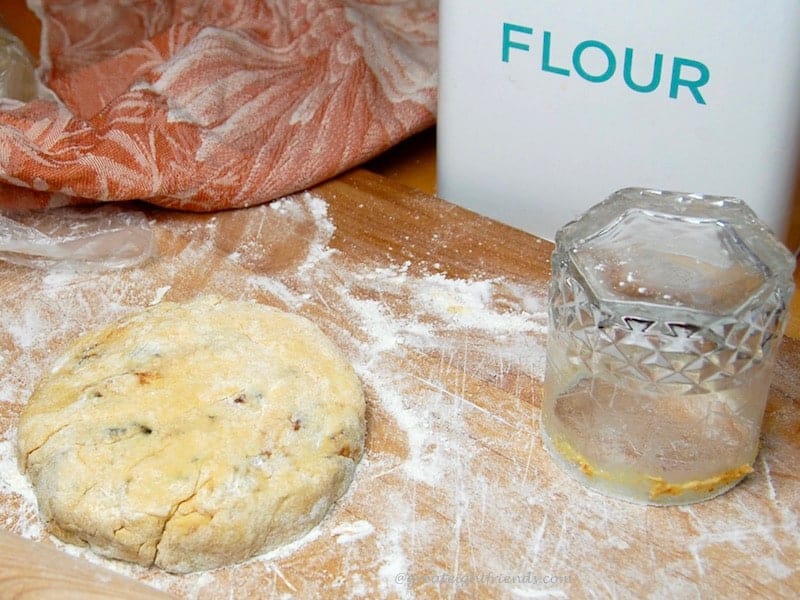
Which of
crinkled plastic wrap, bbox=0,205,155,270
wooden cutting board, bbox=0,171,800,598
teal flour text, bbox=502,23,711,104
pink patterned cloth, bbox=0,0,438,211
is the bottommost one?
wooden cutting board, bbox=0,171,800,598

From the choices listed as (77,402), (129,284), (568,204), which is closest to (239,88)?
(129,284)

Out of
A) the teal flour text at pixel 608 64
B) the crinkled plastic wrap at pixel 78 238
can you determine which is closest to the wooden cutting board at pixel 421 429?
the crinkled plastic wrap at pixel 78 238

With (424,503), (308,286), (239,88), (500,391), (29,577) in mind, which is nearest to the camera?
(29,577)

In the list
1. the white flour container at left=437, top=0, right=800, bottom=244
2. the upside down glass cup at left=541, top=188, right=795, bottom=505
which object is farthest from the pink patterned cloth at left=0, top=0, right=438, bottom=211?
the upside down glass cup at left=541, top=188, right=795, bottom=505

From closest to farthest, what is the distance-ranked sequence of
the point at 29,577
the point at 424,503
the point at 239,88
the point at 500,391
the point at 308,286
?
the point at 29,577 → the point at 424,503 → the point at 500,391 → the point at 308,286 → the point at 239,88

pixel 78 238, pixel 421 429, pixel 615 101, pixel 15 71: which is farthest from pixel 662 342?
pixel 15 71

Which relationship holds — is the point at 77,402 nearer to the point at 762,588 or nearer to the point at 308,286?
the point at 308,286

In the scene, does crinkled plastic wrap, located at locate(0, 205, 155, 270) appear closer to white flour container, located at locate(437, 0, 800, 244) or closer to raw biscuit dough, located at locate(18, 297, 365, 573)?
raw biscuit dough, located at locate(18, 297, 365, 573)
